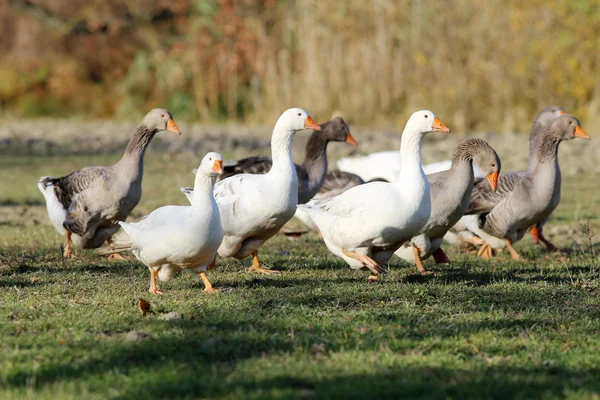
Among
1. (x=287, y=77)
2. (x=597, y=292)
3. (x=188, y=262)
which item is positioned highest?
(x=287, y=77)

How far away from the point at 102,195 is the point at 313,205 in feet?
7.26

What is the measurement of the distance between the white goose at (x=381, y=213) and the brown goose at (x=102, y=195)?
83.0 inches

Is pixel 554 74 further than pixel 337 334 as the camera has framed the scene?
Yes

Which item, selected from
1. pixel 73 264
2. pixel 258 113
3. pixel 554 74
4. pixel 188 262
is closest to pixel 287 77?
pixel 258 113

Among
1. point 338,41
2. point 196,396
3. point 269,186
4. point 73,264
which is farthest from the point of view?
point 338,41

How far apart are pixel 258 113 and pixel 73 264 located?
58.9ft

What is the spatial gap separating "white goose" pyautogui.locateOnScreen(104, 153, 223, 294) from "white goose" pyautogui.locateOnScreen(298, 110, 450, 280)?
1263 mm

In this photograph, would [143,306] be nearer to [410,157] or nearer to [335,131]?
[410,157]

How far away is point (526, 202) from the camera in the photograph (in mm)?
9570

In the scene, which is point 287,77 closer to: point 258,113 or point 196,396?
point 258,113

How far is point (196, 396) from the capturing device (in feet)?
14.4

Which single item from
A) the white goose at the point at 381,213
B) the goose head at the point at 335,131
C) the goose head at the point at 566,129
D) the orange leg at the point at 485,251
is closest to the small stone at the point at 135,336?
the white goose at the point at 381,213

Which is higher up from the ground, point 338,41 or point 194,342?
point 338,41

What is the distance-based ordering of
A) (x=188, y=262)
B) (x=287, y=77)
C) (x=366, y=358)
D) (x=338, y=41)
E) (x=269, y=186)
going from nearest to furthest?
(x=366, y=358)
(x=188, y=262)
(x=269, y=186)
(x=338, y=41)
(x=287, y=77)
